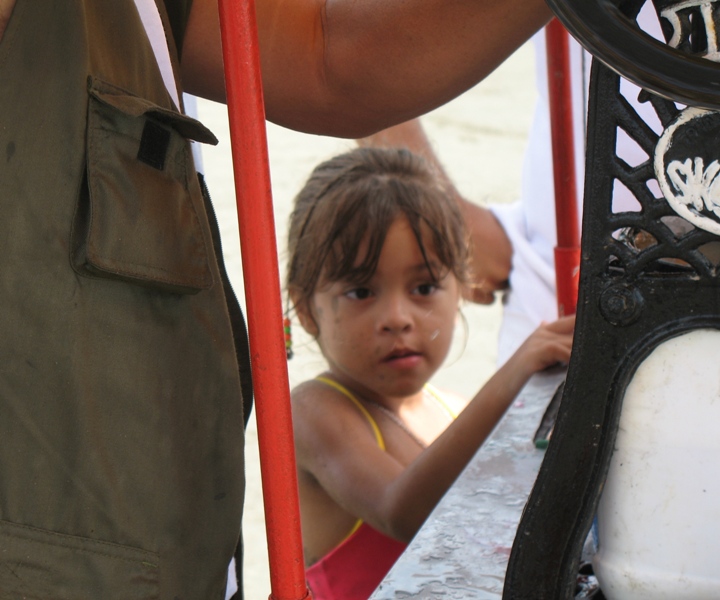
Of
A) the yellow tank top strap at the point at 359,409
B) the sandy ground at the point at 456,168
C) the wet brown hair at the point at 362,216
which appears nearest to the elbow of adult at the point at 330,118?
the wet brown hair at the point at 362,216

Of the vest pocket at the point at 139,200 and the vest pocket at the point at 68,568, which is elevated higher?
the vest pocket at the point at 139,200

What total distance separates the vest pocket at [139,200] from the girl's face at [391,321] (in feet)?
2.75

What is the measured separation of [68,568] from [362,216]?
3.32 ft

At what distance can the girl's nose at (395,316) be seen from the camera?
1.62 metres

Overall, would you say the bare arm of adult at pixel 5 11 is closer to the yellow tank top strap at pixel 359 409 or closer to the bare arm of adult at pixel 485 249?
the yellow tank top strap at pixel 359 409

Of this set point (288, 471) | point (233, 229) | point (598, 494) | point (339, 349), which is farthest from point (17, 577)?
point (233, 229)

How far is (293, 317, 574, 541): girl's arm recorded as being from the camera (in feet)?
4.54

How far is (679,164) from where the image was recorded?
64cm

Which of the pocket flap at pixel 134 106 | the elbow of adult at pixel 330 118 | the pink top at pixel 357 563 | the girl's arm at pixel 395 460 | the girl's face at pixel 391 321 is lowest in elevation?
the pink top at pixel 357 563

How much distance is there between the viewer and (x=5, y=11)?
72cm

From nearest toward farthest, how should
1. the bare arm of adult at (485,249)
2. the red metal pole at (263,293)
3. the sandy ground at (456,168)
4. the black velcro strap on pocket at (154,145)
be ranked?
1. the red metal pole at (263,293)
2. the black velcro strap on pocket at (154,145)
3. the bare arm of adult at (485,249)
4. the sandy ground at (456,168)

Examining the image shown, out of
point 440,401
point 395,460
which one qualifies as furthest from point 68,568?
point 440,401

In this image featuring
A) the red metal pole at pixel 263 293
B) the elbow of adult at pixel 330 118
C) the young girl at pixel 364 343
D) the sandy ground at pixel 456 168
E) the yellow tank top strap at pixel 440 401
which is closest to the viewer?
the red metal pole at pixel 263 293

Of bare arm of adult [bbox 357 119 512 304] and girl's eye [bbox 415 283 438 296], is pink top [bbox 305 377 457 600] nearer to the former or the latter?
girl's eye [bbox 415 283 438 296]
